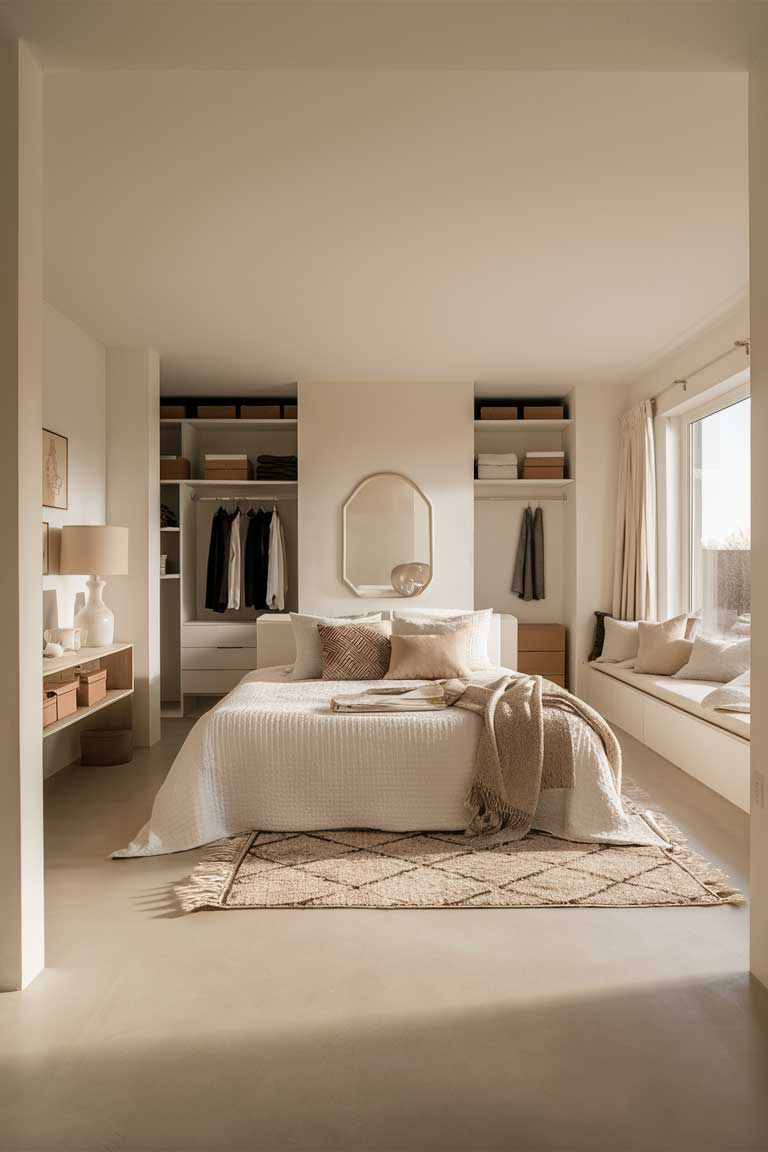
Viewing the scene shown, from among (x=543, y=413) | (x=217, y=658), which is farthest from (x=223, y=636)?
(x=543, y=413)

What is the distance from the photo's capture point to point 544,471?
276 inches

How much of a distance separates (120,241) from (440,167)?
157cm

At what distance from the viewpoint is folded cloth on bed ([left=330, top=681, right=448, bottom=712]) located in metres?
3.84

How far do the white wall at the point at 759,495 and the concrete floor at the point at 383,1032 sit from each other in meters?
0.23

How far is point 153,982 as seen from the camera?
7.65 ft

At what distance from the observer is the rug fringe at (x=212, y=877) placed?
9.42 feet

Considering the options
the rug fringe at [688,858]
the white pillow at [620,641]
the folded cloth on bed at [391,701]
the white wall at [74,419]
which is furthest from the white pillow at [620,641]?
the white wall at [74,419]

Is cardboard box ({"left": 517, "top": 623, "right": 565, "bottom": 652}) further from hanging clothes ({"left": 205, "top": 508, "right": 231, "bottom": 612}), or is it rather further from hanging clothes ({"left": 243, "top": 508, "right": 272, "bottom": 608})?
hanging clothes ({"left": 205, "top": 508, "right": 231, "bottom": 612})

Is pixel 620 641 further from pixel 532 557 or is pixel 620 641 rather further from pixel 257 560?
pixel 257 560

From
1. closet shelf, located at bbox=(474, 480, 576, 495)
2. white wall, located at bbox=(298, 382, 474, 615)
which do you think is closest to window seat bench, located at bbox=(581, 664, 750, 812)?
white wall, located at bbox=(298, 382, 474, 615)

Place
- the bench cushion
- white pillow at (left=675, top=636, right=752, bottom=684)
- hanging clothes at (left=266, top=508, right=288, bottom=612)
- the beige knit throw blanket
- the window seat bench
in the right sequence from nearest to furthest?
1. the beige knit throw blanket
2. the window seat bench
3. the bench cushion
4. white pillow at (left=675, top=636, right=752, bottom=684)
5. hanging clothes at (left=266, top=508, right=288, bottom=612)

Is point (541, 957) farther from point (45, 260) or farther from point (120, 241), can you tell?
point (45, 260)

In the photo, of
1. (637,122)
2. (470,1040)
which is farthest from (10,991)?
(637,122)

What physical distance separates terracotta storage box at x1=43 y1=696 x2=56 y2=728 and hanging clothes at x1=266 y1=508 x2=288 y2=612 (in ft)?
9.68
